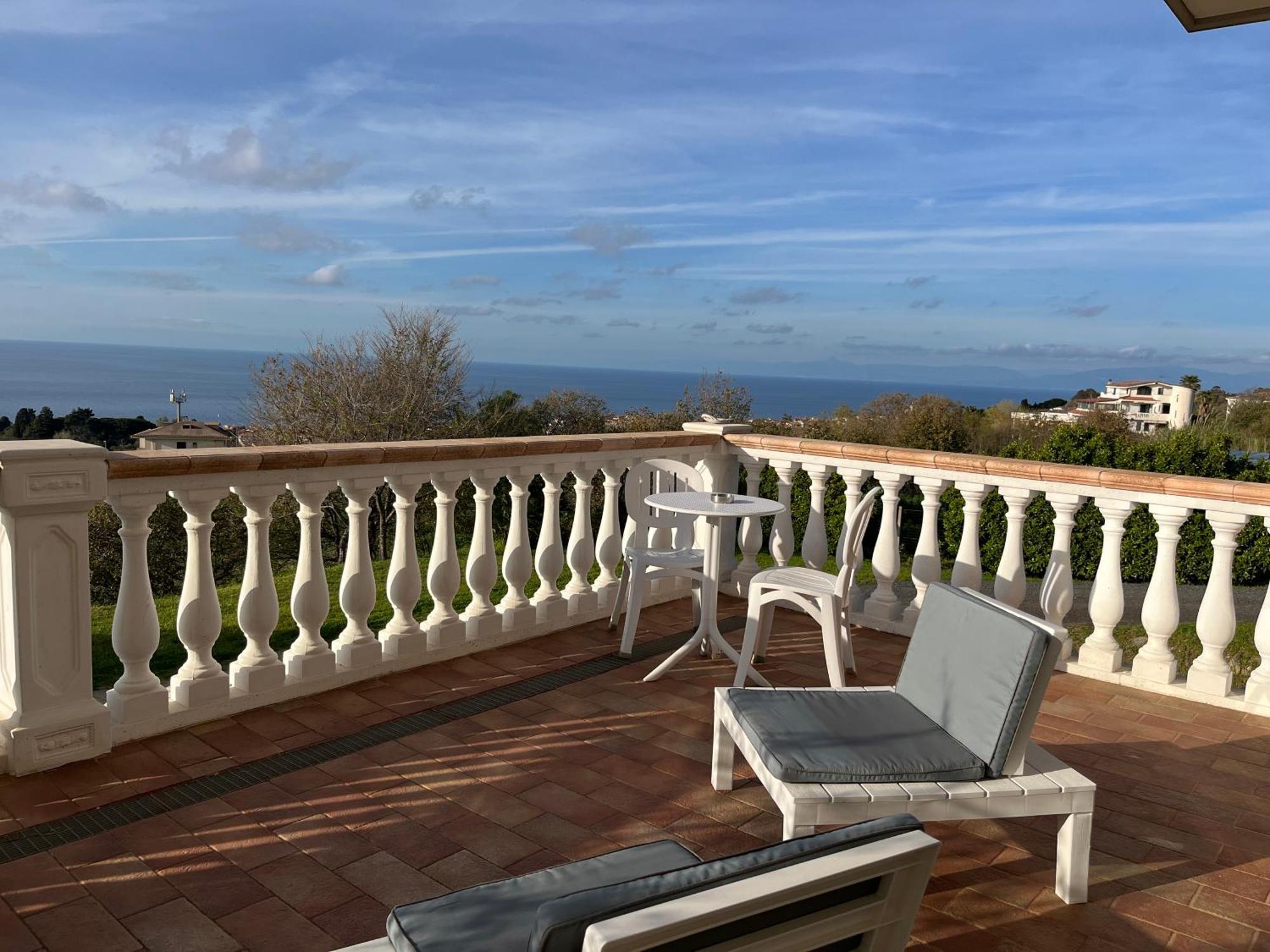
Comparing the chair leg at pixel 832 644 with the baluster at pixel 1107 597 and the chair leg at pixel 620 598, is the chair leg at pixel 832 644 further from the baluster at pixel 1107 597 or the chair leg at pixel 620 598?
the baluster at pixel 1107 597

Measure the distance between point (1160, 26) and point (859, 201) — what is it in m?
30.7

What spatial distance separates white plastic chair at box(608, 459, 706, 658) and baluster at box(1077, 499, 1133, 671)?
1970 millimetres

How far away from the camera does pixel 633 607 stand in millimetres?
4473

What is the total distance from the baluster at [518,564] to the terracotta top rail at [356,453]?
21 centimetres

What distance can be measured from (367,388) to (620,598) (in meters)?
14.3

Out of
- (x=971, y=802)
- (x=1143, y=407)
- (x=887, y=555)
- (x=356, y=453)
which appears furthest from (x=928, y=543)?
(x=1143, y=407)

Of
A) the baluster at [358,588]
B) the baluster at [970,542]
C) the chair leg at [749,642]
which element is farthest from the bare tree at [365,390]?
the chair leg at [749,642]

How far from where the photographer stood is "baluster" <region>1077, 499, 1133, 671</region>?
13.9 feet

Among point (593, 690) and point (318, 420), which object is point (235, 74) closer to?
point (318, 420)

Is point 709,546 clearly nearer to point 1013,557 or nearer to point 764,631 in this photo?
point 764,631

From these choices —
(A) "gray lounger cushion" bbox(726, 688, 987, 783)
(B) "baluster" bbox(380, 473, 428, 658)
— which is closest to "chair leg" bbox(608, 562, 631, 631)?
(B) "baluster" bbox(380, 473, 428, 658)

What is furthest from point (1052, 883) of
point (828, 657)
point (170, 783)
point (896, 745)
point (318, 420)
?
point (318, 420)

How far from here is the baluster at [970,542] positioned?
4.62 metres

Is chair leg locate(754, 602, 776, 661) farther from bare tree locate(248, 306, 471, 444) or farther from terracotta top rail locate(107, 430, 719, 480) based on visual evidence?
bare tree locate(248, 306, 471, 444)
